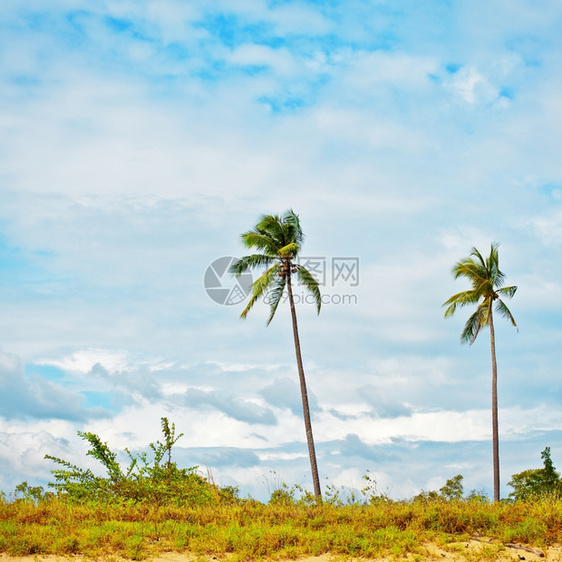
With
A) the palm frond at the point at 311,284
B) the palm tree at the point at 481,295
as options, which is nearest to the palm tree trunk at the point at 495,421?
the palm tree at the point at 481,295

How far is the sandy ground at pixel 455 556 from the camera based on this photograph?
938 centimetres

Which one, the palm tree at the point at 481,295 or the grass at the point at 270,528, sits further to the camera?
the palm tree at the point at 481,295

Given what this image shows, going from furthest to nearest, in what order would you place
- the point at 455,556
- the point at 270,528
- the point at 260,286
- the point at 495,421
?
1. the point at 495,421
2. the point at 260,286
3. the point at 270,528
4. the point at 455,556

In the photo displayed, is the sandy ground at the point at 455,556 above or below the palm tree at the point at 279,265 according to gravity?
below

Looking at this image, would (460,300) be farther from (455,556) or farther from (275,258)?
(455,556)

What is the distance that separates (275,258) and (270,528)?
19954mm

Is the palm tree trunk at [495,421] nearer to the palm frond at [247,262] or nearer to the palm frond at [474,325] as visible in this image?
the palm frond at [474,325]

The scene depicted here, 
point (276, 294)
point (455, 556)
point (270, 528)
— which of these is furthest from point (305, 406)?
point (455, 556)

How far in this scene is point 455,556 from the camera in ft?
31.3

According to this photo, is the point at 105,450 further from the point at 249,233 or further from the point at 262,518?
the point at 249,233

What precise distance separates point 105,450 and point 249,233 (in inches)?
627

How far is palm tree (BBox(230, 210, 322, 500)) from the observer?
29.2 metres

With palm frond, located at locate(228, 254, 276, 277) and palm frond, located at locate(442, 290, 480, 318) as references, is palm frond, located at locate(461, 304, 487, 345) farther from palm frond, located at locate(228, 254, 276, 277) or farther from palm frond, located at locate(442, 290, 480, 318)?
palm frond, located at locate(228, 254, 276, 277)

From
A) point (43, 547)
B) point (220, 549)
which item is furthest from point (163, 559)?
point (43, 547)
